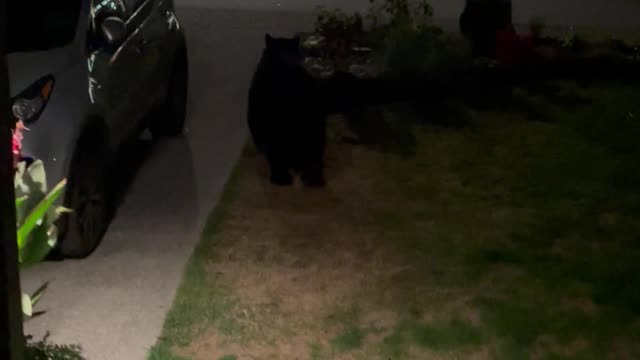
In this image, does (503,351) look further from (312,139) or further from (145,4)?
(145,4)

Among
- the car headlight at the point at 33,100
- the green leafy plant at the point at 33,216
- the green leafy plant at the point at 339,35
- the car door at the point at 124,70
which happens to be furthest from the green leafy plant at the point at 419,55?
the green leafy plant at the point at 33,216

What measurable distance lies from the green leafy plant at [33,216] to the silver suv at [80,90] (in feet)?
5.20

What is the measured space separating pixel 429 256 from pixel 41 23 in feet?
6.92

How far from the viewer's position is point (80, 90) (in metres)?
4.54

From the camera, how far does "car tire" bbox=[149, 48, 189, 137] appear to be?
21.2ft

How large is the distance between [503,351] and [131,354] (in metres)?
1.44

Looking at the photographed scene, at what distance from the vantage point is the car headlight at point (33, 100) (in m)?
4.26

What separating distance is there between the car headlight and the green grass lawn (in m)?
0.97

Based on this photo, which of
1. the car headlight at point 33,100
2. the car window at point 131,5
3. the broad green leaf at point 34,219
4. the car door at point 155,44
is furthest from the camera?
the car door at point 155,44

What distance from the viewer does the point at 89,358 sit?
390 cm

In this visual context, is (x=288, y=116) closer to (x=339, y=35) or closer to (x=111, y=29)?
(x=111, y=29)

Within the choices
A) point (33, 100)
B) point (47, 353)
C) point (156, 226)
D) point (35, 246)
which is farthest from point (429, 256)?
point (35, 246)

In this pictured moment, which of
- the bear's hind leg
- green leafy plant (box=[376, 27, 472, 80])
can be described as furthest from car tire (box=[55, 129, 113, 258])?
green leafy plant (box=[376, 27, 472, 80])

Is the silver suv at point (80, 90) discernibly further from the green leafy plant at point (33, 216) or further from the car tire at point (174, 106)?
the green leafy plant at point (33, 216)
